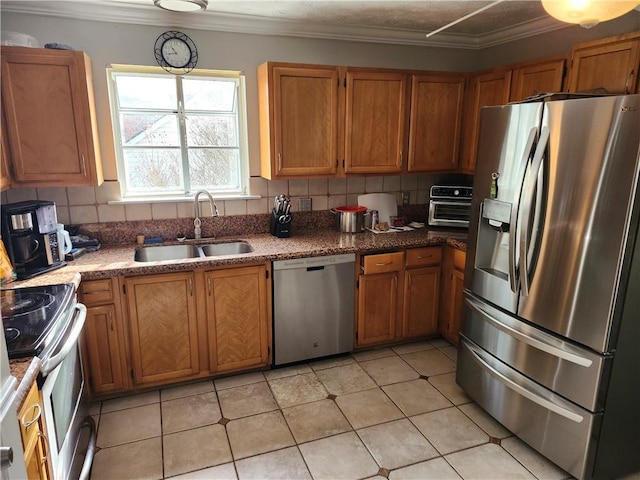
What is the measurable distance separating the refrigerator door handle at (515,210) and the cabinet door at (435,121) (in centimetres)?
130

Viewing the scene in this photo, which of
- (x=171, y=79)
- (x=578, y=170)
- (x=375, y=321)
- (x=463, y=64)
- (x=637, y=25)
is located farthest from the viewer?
(x=463, y=64)

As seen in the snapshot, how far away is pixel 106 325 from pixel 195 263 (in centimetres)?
63

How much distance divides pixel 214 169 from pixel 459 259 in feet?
6.44

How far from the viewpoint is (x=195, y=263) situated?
255 cm

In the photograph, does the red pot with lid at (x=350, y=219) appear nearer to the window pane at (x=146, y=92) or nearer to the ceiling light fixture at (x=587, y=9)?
the window pane at (x=146, y=92)

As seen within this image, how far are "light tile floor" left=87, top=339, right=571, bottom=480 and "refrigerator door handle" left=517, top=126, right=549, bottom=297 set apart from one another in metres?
0.89

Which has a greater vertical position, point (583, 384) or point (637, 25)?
point (637, 25)

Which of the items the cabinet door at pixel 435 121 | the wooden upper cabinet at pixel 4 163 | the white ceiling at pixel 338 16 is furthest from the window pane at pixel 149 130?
the cabinet door at pixel 435 121

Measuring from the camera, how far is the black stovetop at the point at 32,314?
150 centimetres

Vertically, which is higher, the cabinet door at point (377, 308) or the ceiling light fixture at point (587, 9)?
the ceiling light fixture at point (587, 9)

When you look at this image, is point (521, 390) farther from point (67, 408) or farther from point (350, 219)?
point (67, 408)

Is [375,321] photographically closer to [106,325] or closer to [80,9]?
[106,325]

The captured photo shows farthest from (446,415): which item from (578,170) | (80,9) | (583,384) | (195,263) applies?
(80,9)

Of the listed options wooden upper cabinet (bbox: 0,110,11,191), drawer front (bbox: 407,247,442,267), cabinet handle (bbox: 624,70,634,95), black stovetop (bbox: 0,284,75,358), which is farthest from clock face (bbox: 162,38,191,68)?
cabinet handle (bbox: 624,70,634,95)
